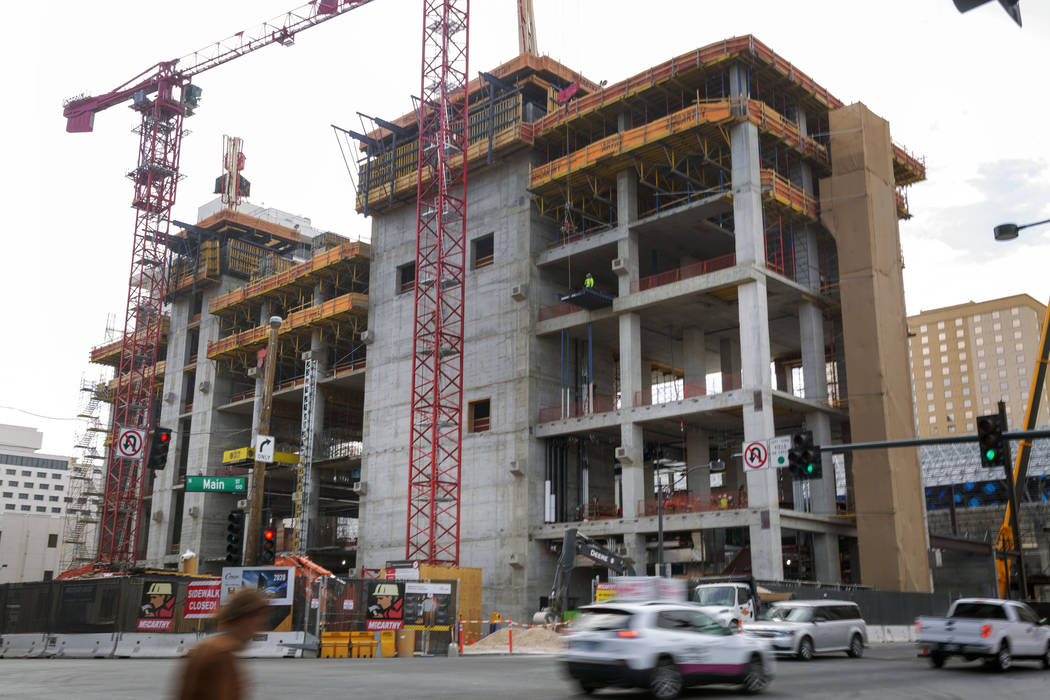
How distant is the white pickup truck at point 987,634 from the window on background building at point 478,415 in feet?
118

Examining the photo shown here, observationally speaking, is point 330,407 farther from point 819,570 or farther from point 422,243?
point 819,570

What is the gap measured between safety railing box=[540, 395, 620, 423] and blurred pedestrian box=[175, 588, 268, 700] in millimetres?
47484

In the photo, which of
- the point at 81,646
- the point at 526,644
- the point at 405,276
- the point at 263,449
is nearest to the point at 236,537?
the point at 263,449

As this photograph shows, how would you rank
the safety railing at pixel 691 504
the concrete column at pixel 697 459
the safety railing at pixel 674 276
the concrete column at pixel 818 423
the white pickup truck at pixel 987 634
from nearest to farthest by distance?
the white pickup truck at pixel 987 634, the safety railing at pixel 691 504, the concrete column at pixel 818 423, the concrete column at pixel 697 459, the safety railing at pixel 674 276

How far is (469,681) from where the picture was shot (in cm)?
1909

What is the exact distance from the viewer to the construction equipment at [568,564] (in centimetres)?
3900

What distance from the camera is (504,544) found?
175ft

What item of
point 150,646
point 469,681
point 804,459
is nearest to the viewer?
point 469,681

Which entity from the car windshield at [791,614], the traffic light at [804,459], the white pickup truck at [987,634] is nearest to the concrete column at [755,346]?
the car windshield at [791,614]

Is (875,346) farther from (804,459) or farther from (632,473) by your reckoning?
(804,459)

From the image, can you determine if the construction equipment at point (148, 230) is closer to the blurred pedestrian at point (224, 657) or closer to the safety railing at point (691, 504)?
the safety railing at point (691, 504)

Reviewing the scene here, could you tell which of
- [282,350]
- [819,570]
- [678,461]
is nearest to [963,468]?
[678,461]

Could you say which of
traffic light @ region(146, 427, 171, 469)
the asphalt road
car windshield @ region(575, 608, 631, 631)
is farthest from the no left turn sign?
traffic light @ region(146, 427, 171, 469)

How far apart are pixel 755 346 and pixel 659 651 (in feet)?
110
